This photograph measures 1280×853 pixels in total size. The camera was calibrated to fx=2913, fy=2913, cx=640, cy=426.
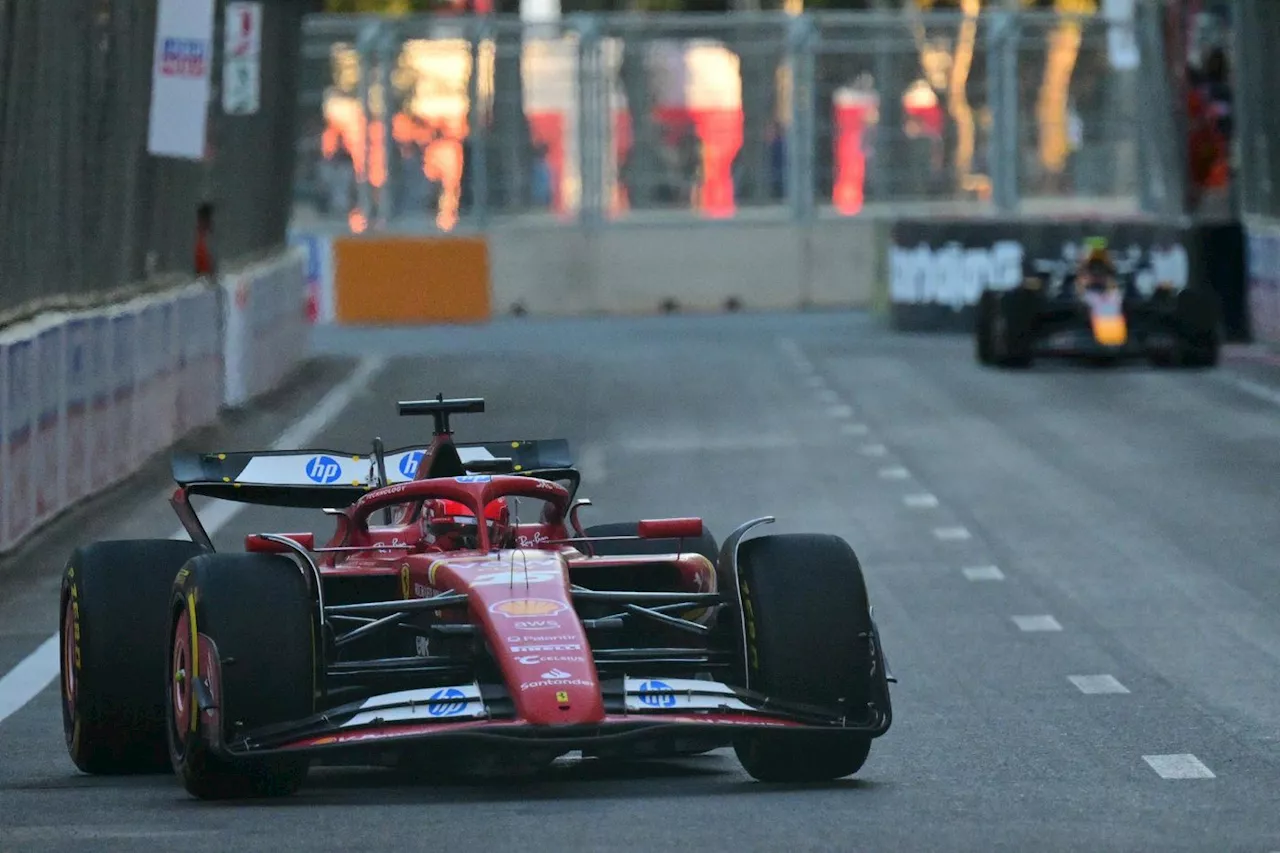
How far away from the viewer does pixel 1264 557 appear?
15078mm

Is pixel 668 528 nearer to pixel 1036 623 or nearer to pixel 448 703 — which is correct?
pixel 448 703

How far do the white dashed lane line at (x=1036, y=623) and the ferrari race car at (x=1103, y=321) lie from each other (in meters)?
15.0

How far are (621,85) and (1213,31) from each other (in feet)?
Result: 40.3

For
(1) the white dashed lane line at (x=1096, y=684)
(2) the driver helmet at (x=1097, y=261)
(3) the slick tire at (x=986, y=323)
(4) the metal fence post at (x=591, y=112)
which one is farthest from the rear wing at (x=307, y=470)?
(4) the metal fence post at (x=591, y=112)

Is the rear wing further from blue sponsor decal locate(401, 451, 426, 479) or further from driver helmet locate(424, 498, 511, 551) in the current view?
driver helmet locate(424, 498, 511, 551)

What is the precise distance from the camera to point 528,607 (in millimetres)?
8109

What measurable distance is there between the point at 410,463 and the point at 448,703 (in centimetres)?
267

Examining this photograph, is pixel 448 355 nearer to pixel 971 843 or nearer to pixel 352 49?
pixel 352 49

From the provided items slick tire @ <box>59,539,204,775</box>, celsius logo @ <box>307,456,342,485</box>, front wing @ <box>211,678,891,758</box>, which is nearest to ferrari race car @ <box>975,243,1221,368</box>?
celsius logo @ <box>307,456,342,485</box>

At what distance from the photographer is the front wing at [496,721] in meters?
7.76

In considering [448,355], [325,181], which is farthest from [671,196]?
[448,355]

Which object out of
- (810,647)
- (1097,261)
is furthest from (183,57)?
(810,647)

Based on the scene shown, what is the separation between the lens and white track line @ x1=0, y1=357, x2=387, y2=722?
11.5 meters

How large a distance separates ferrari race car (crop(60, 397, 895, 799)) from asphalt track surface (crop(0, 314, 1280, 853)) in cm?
18
